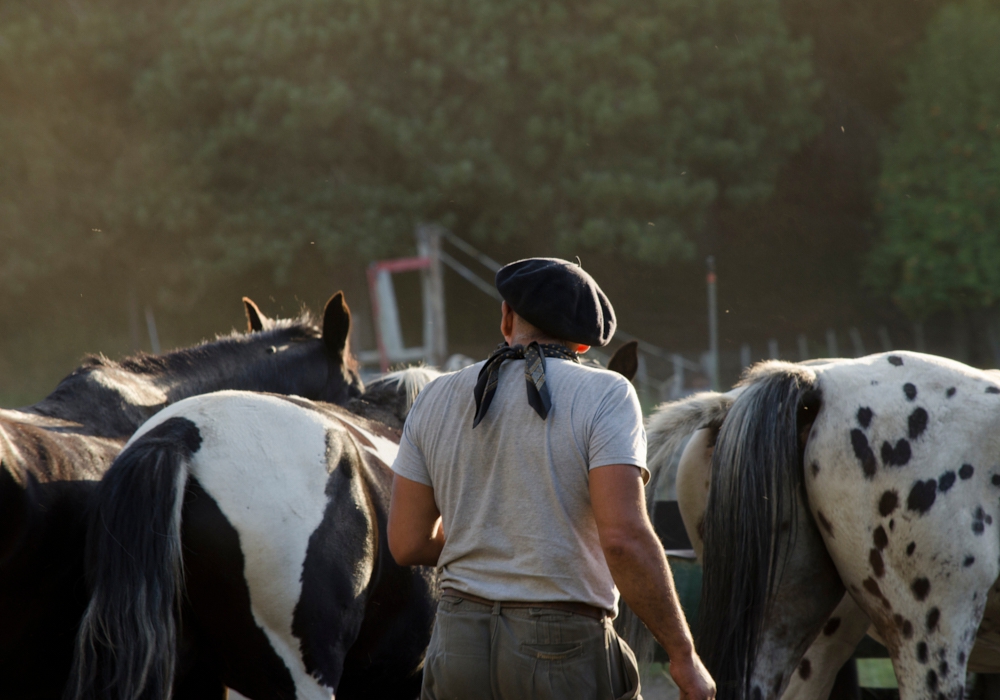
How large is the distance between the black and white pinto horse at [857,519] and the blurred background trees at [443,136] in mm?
13113

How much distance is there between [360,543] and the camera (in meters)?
2.38

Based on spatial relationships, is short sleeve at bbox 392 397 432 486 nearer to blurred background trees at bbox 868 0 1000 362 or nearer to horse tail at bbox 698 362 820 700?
horse tail at bbox 698 362 820 700

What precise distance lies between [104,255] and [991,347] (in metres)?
18.0

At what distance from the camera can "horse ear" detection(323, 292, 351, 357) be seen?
12.8ft

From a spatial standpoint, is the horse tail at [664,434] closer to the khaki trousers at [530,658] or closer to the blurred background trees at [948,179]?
the khaki trousers at [530,658]

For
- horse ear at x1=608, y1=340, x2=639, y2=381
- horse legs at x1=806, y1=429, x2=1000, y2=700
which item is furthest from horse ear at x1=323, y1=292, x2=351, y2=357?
horse legs at x1=806, y1=429, x2=1000, y2=700

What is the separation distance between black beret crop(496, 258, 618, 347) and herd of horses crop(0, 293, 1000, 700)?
0.83 metres

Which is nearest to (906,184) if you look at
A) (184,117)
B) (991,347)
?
(991,347)

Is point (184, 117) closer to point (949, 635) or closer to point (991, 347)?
point (991, 347)

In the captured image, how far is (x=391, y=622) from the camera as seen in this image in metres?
2.62

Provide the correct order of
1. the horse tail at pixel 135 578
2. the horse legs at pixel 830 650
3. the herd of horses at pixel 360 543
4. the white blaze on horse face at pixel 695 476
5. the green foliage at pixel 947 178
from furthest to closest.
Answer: the green foliage at pixel 947 178
the white blaze on horse face at pixel 695 476
the horse legs at pixel 830 650
the herd of horses at pixel 360 543
the horse tail at pixel 135 578

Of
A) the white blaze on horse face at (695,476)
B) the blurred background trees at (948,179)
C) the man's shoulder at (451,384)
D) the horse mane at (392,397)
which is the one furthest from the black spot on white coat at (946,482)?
the blurred background trees at (948,179)

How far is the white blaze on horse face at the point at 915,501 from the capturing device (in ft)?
8.20

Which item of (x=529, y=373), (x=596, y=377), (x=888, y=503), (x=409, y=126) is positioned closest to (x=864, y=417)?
(x=888, y=503)
